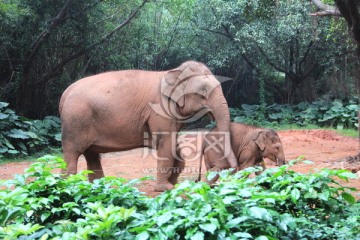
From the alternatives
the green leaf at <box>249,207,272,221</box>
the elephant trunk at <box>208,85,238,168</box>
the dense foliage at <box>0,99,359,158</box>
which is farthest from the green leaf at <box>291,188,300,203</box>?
the dense foliage at <box>0,99,359,158</box>

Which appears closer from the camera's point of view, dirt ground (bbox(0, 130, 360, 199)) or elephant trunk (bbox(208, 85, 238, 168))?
elephant trunk (bbox(208, 85, 238, 168))

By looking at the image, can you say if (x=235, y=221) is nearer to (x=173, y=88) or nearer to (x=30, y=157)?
(x=173, y=88)

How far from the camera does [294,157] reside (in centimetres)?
1259

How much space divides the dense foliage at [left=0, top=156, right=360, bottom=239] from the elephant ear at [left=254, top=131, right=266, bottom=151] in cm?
402

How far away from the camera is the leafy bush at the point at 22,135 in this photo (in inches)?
543

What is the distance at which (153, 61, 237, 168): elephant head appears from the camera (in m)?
8.20

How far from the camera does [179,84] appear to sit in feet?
27.2

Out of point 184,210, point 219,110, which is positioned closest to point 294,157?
point 219,110

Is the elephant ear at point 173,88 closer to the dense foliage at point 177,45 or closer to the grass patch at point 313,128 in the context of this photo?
the dense foliage at point 177,45

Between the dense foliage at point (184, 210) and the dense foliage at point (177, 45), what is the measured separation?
8896mm

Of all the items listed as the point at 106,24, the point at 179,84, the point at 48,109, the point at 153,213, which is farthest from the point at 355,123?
the point at 153,213

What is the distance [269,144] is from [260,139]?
182 millimetres

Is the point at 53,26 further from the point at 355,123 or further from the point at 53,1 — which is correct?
the point at 355,123

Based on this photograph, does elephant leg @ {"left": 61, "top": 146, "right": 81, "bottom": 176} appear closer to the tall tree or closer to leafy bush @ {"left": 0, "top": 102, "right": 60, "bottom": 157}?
leafy bush @ {"left": 0, "top": 102, "right": 60, "bottom": 157}
